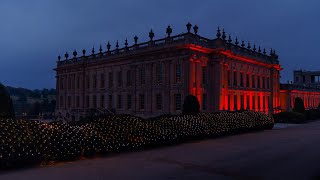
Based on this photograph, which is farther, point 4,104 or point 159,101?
point 159,101

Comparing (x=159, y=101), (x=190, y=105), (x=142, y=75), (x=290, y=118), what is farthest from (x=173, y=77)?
(x=290, y=118)

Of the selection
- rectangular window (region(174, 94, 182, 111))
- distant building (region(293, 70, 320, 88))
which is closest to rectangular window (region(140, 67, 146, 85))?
rectangular window (region(174, 94, 182, 111))

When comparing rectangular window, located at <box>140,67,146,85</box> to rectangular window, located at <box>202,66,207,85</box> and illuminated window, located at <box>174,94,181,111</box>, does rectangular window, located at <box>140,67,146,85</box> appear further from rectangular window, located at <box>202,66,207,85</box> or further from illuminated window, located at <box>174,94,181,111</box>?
rectangular window, located at <box>202,66,207,85</box>

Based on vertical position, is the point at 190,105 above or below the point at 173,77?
below

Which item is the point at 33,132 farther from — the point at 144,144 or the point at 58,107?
the point at 58,107

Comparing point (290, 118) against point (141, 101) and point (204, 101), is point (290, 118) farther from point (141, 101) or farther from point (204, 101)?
point (141, 101)

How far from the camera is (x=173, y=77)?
121ft

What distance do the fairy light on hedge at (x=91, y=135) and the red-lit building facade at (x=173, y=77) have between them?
1574cm

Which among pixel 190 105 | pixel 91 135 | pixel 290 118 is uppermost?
pixel 190 105

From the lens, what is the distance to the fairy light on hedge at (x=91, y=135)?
442 inches

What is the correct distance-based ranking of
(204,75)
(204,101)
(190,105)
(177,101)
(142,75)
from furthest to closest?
(142,75) < (204,75) < (204,101) < (177,101) < (190,105)

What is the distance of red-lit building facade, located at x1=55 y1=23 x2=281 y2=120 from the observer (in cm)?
3634

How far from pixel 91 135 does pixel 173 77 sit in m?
23.9

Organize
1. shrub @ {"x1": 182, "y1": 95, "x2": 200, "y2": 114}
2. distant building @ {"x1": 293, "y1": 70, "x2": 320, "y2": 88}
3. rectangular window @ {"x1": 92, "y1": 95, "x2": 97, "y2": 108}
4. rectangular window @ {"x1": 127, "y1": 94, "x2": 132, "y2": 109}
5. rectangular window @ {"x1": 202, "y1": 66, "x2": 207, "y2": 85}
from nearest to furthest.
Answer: shrub @ {"x1": 182, "y1": 95, "x2": 200, "y2": 114}, rectangular window @ {"x1": 202, "y1": 66, "x2": 207, "y2": 85}, rectangular window @ {"x1": 127, "y1": 94, "x2": 132, "y2": 109}, rectangular window @ {"x1": 92, "y1": 95, "x2": 97, "y2": 108}, distant building @ {"x1": 293, "y1": 70, "x2": 320, "y2": 88}
